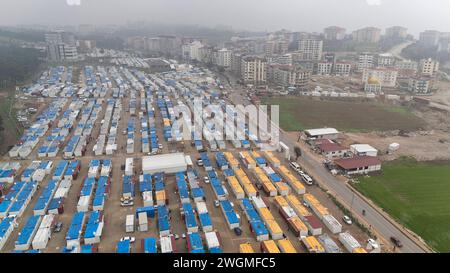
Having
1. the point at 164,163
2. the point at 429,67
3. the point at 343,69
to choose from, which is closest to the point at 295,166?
the point at 164,163

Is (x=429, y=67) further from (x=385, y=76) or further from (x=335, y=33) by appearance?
(x=335, y=33)

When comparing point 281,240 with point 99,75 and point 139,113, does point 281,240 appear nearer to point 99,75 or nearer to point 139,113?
point 139,113

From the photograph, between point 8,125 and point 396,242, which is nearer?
point 396,242

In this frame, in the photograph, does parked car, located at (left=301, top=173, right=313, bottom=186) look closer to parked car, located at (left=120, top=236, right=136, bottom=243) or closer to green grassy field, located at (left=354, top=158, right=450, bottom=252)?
green grassy field, located at (left=354, top=158, right=450, bottom=252)

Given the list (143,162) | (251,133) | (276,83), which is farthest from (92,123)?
(276,83)

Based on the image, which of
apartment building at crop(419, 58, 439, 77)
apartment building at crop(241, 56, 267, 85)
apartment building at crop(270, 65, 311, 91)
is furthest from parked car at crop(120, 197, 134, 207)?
apartment building at crop(419, 58, 439, 77)

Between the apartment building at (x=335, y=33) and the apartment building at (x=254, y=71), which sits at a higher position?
the apartment building at (x=335, y=33)

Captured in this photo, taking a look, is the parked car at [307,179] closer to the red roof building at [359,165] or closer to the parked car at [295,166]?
the parked car at [295,166]

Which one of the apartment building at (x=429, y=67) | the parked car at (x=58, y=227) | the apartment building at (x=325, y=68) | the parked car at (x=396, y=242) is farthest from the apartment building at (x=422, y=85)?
the parked car at (x=58, y=227)
